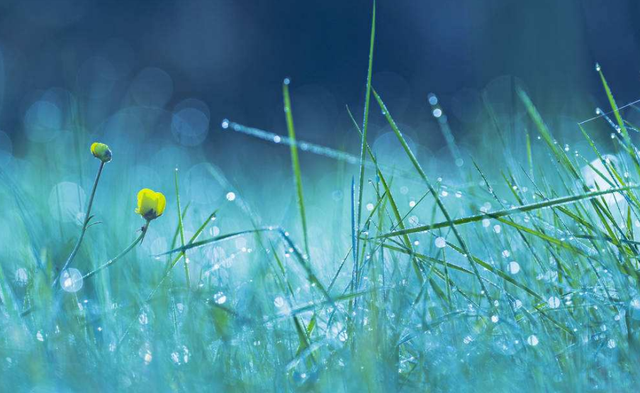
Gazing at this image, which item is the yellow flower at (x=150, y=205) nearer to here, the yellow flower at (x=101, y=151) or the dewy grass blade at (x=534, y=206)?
the yellow flower at (x=101, y=151)

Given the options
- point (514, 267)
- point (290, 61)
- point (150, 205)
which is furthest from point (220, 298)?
point (290, 61)

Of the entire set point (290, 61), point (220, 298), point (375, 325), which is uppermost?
point (290, 61)

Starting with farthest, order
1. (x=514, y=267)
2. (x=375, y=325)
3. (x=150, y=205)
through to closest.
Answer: (x=150, y=205)
(x=514, y=267)
(x=375, y=325)

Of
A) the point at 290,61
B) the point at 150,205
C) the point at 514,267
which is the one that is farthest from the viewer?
the point at 290,61

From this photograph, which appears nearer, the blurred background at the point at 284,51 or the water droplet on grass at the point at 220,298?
the water droplet on grass at the point at 220,298

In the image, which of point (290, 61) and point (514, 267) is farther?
point (290, 61)

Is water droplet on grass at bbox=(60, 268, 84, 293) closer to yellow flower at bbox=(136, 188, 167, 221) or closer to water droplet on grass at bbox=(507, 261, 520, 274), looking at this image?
yellow flower at bbox=(136, 188, 167, 221)

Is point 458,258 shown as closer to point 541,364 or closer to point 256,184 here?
point 541,364

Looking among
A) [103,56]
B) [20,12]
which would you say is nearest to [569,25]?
[103,56]

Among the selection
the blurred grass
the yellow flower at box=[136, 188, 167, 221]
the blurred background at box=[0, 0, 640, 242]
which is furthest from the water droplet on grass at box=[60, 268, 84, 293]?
the blurred background at box=[0, 0, 640, 242]

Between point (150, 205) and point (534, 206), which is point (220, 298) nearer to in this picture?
point (150, 205)

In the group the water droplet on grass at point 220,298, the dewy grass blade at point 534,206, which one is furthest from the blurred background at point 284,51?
the dewy grass blade at point 534,206
